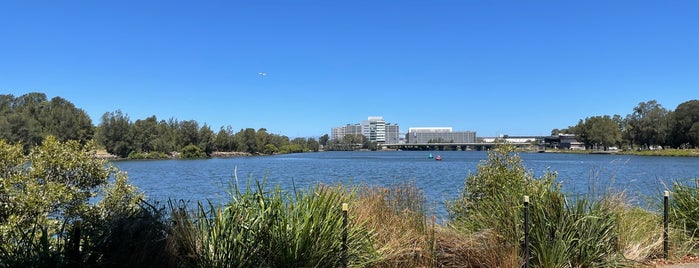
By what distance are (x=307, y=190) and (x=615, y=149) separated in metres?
185

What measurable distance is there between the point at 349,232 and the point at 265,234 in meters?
0.96

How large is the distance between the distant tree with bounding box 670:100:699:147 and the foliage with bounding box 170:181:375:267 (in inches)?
5804

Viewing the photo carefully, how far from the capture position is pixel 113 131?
398 feet

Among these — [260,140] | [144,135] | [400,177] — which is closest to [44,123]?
[144,135]

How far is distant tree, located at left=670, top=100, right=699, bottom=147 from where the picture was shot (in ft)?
414

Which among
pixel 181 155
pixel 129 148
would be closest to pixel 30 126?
pixel 129 148

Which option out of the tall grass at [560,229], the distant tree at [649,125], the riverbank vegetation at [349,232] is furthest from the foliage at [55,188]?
→ the distant tree at [649,125]

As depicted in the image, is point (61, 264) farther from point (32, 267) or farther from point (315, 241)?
point (315, 241)

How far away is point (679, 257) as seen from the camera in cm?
734

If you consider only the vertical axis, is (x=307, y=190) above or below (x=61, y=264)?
above

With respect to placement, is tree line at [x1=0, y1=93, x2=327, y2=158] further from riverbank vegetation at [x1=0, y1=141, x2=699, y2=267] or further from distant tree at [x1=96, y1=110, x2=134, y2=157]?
riverbank vegetation at [x1=0, y1=141, x2=699, y2=267]

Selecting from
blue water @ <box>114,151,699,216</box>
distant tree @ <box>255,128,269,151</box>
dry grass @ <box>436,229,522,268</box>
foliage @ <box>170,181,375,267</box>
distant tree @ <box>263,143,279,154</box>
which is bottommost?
blue water @ <box>114,151,699,216</box>

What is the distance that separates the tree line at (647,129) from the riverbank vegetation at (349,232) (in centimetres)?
14418

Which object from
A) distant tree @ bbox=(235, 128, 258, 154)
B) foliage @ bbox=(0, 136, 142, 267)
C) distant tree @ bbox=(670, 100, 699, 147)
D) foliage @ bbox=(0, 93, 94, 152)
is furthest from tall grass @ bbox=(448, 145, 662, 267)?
distant tree @ bbox=(235, 128, 258, 154)
